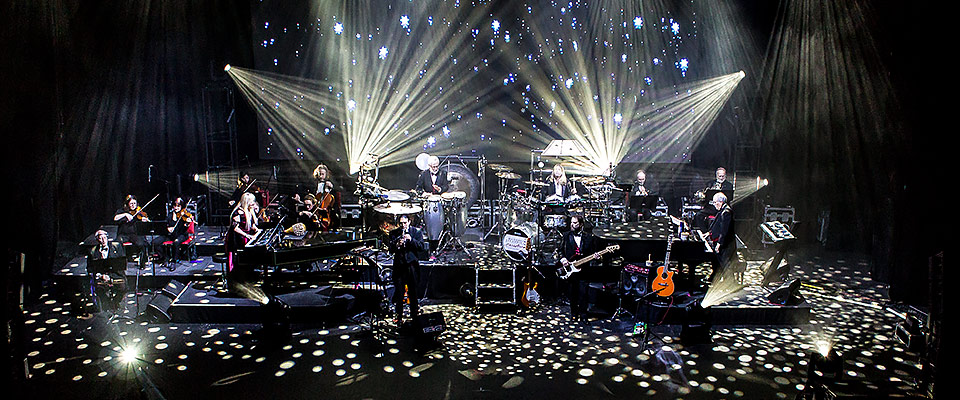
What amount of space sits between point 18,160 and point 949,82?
472 inches

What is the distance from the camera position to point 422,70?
551 inches

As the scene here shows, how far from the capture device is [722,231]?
8.92 m

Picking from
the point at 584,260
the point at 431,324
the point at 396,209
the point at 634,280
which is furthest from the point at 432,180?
the point at 634,280

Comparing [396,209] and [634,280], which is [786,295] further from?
[396,209]

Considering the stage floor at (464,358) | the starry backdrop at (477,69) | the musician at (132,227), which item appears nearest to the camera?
the stage floor at (464,358)

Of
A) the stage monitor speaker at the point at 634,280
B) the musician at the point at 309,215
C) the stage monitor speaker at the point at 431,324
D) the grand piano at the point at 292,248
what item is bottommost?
the stage monitor speaker at the point at 431,324

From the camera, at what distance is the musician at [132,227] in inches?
393

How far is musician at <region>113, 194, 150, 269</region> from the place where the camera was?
9.98 metres

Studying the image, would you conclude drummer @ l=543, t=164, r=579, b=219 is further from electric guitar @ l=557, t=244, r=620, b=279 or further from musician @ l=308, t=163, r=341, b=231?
musician @ l=308, t=163, r=341, b=231

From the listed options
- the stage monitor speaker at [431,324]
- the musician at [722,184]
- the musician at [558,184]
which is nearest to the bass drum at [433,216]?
the musician at [558,184]

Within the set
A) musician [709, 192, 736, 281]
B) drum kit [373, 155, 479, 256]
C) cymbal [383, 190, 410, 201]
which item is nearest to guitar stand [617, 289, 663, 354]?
musician [709, 192, 736, 281]

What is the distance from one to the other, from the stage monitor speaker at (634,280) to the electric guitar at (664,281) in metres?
0.12

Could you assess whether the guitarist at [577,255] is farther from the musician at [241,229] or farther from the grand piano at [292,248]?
the musician at [241,229]

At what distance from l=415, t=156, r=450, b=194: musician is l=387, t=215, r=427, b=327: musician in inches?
126
